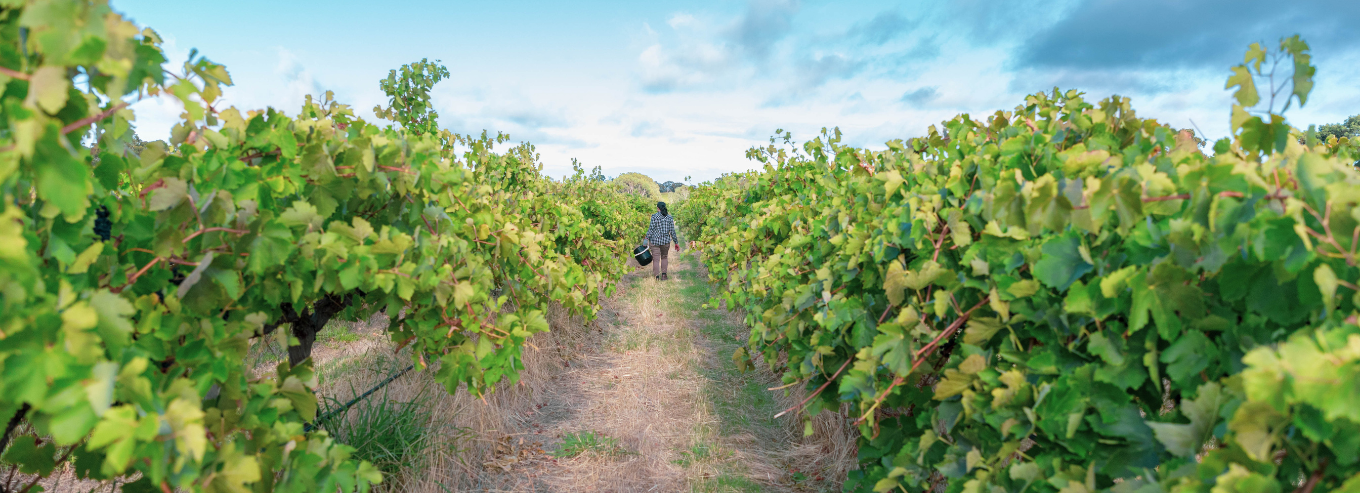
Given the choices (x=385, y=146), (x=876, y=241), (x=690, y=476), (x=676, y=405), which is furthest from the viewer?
(x=676, y=405)

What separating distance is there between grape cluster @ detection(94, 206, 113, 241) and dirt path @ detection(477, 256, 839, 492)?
2594 millimetres

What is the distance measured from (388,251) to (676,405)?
3548 mm

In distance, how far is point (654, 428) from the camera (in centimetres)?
451

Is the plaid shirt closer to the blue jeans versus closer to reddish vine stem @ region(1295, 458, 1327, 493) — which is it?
the blue jeans

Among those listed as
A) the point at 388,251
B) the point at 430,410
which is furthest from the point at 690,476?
the point at 388,251

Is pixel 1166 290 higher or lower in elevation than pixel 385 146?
lower

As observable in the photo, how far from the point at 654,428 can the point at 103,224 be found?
3.59 m

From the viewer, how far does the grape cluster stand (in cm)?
159

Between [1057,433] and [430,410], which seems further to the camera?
[430,410]

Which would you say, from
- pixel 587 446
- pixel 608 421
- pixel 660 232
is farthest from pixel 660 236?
pixel 587 446

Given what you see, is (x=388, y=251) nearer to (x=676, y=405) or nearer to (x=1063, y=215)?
(x=1063, y=215)

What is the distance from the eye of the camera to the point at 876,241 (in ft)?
7.89

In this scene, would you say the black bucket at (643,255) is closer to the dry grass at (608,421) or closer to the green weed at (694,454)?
the dry grass at (608,421)

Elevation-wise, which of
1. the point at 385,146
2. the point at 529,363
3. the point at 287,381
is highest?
the point at 385,146
